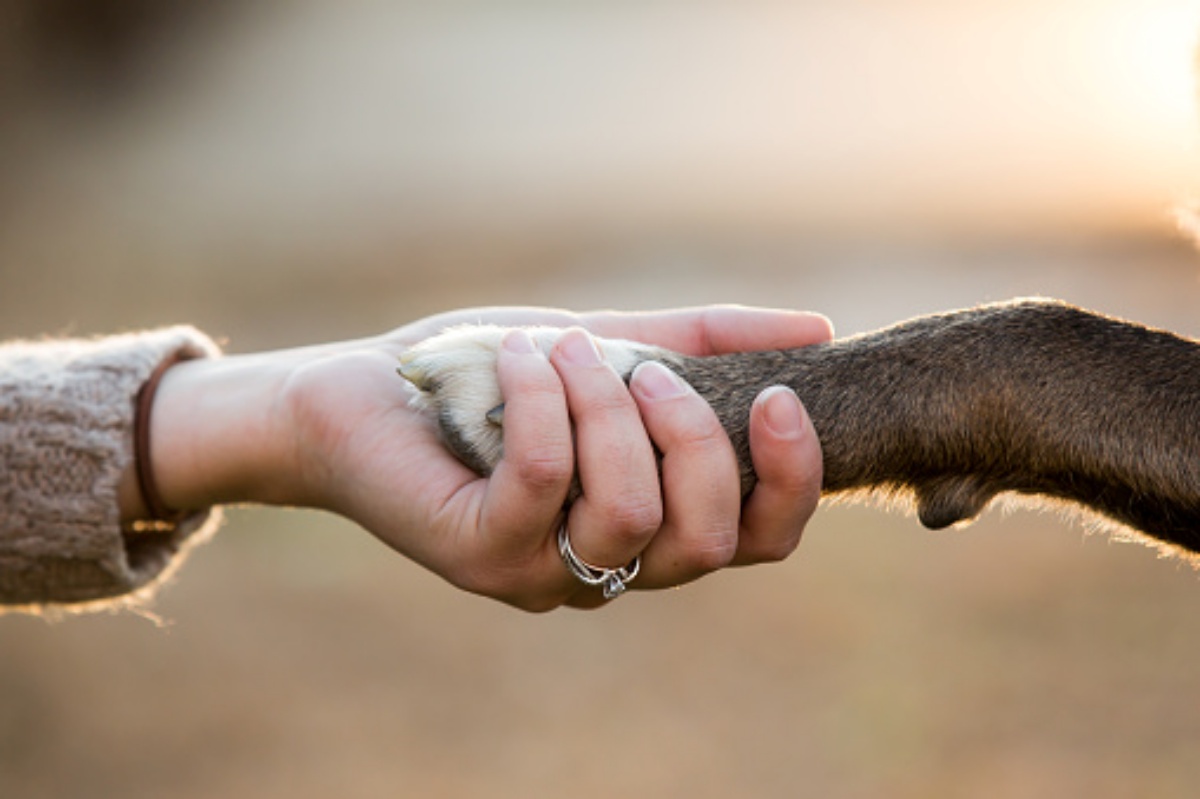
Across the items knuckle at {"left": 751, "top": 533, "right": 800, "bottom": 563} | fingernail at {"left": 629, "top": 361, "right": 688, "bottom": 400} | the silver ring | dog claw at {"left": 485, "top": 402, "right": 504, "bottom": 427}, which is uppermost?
fingernail at {"left": 629, "top": 361, "right": 688, "bottom": 400}

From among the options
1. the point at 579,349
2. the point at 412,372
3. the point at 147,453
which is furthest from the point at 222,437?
the point at 579,349

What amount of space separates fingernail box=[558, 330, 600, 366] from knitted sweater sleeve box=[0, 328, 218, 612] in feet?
4.38

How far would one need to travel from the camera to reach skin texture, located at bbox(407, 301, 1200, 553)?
9.77 feet

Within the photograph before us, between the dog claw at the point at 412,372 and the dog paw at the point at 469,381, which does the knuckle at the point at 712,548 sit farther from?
the dog claw at the point at 412,372

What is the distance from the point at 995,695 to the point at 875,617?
1.10m

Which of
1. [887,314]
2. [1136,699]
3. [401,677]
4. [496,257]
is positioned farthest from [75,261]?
[1136,699]

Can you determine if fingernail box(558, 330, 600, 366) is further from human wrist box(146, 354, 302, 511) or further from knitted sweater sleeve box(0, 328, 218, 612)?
knitted sweater sleeve box(0, 328, 218, 612)

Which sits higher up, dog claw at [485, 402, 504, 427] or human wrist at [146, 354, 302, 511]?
dog claw at [485, 402, 504, 427]

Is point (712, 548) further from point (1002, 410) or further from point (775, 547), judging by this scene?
point (1002, 410)

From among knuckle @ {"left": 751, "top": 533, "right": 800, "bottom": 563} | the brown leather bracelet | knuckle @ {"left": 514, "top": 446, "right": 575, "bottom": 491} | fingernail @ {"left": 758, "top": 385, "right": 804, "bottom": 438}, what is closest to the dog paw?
knuckle @ {"left": 514, "top": 446, "right": 575, "bottom": 491}

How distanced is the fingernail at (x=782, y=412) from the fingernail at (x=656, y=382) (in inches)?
7.3

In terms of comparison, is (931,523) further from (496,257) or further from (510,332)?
(496,257)

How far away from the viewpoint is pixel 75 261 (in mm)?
17547

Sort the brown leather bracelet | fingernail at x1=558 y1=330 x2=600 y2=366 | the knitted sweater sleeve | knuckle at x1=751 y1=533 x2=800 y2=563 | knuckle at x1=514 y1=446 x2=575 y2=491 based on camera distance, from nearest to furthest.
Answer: knuckle at x1=514 y1=446 x2=575 y2=491, fingernail at x1=558 y1=330 x2=600 y2=366, knuckle at x1=751 y1=533 x2=800 y2=563, the knitted sweater sleeve, the brown leather bracelet
